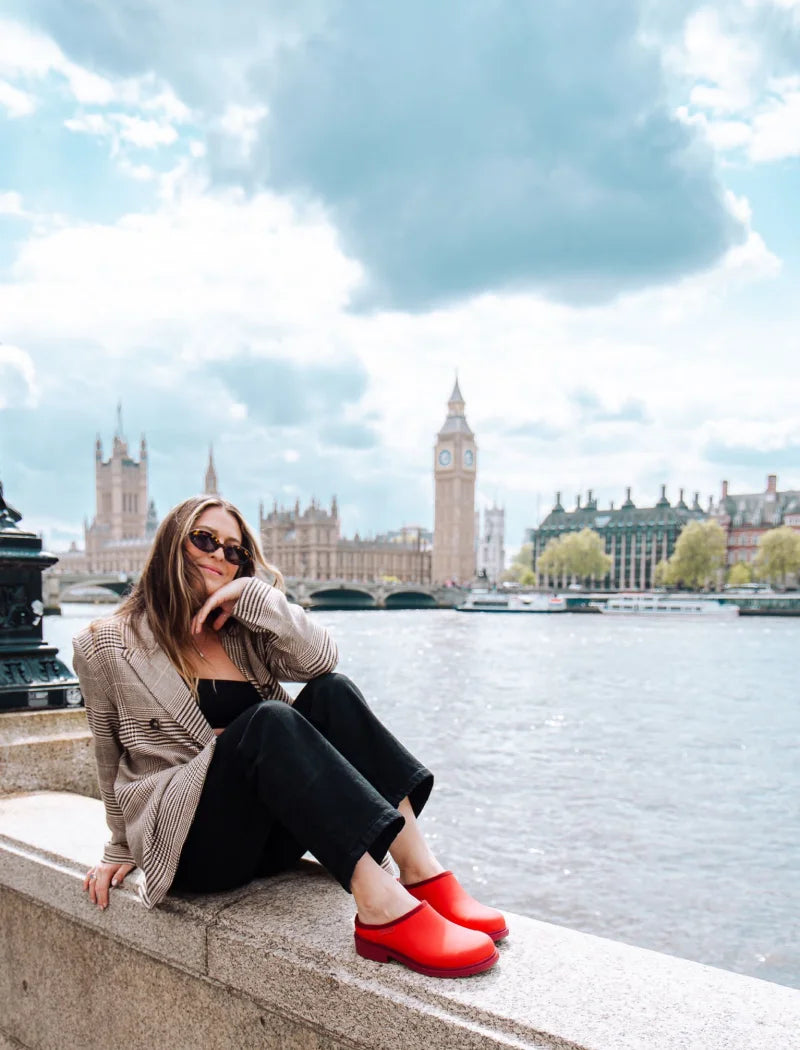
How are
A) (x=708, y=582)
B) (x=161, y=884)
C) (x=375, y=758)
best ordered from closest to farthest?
(x=161, y=884) < (x=375, y=758) < (x=708, y=582)

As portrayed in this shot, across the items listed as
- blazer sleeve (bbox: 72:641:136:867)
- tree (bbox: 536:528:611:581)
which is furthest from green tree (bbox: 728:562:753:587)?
blazer sleeve (bbox: 72:641:136:867)

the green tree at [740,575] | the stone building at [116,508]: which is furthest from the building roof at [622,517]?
the stone building at [116,508]

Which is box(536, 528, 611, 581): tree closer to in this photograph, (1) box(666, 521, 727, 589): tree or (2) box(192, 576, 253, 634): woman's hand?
(1) box(666, 521, 727, 589): tree

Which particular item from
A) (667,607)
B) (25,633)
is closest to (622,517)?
(667,607)

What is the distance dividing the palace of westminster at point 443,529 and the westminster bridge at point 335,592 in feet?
39.1

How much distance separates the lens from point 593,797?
7562 millimetres

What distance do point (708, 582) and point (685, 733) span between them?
6426cm

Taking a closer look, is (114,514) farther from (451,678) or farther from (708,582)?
(451,678)

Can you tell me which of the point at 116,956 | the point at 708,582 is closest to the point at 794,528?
the point at 708,582

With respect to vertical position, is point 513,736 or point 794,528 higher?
point 794,528

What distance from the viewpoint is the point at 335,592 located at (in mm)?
63594

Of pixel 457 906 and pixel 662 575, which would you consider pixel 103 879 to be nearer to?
pixel 457 906

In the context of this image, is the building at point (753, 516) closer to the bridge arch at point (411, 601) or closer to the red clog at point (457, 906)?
the bridge arch at point (411, 601)

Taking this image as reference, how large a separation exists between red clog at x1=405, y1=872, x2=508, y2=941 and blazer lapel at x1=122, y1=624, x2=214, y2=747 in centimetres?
51
